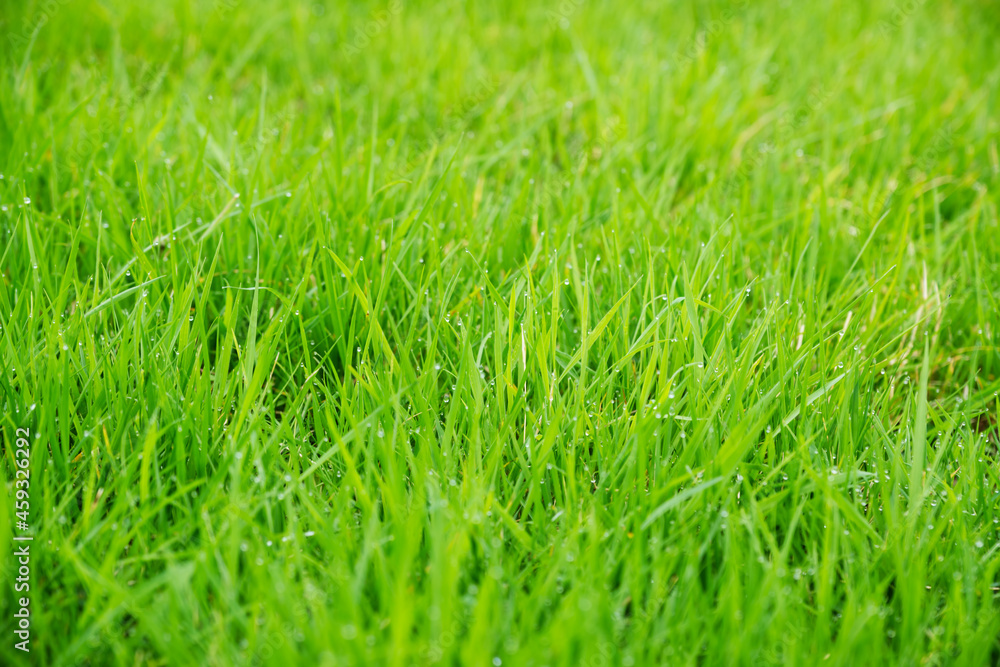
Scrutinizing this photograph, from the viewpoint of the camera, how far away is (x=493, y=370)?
5.40ft

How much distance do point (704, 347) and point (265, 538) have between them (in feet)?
3.22

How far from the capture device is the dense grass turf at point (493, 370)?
1.15 metres

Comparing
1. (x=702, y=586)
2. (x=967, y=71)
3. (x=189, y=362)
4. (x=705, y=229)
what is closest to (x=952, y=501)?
(x=702, y=586)
